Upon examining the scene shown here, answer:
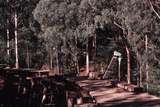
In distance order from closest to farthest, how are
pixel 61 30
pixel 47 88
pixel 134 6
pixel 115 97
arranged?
1. pixel 47 88
2. pixel 115 97
3. pixel 134 6
4. pixel 61 30

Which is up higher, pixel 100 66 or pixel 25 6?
pixel 25 6

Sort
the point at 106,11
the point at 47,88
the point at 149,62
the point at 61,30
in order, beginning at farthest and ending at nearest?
the point at 61,30 < the point at 149,62 < the point at 106,11 < the point at 47,88

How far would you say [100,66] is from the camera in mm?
48094

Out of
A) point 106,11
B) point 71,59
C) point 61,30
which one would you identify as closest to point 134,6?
point 106,11

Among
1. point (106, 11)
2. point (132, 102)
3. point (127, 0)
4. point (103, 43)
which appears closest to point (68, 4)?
point (106, 11)

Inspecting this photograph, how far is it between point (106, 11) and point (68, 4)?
642 centimetres

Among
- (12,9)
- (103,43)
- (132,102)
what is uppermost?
(12,9)

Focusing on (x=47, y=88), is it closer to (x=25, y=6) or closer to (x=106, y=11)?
(x=106, y=11)

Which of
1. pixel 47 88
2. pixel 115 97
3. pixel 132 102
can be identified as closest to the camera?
pixel 47 88

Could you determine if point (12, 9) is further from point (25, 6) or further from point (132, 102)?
point (132, 102)

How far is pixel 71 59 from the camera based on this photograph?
5288 centimetres

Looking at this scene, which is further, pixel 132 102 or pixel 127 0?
pixel 127 0

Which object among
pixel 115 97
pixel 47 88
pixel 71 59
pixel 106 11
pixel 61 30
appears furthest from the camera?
pixel 71 59

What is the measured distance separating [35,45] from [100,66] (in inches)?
502
